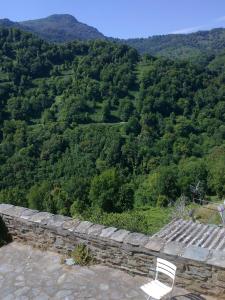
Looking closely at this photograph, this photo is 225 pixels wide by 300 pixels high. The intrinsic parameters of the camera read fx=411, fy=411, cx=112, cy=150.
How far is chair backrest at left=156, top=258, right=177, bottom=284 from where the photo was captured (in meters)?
4.79

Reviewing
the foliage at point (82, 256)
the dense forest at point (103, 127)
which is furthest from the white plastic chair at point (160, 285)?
the dense forest at point (103, 127)

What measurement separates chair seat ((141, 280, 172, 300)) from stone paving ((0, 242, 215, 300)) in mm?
202

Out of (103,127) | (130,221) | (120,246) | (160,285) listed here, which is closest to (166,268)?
(160,285)

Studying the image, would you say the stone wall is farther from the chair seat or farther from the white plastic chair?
the chair seat

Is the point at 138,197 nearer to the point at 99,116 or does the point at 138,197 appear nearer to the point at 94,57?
the point at 99,116

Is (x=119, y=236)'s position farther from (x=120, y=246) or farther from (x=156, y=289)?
(x=156, y=289)

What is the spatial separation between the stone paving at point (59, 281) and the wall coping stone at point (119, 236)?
42 centimetres

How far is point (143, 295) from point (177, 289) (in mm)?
426

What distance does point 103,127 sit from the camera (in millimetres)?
72688

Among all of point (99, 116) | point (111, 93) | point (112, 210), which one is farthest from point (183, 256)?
point (111, 93)

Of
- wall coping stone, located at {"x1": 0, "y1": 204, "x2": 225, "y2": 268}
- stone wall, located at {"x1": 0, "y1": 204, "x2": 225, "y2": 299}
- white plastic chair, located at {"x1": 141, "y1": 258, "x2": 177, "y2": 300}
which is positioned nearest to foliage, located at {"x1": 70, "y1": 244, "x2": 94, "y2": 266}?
stone wall, located at {"x1": 0, "y1": 204, "x2": 225, "y2": 299}

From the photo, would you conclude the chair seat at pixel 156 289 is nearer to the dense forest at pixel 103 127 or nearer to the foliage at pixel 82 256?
the foliage at pixel 82 256

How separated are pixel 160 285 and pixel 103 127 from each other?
68.1m

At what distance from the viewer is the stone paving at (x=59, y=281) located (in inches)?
203
